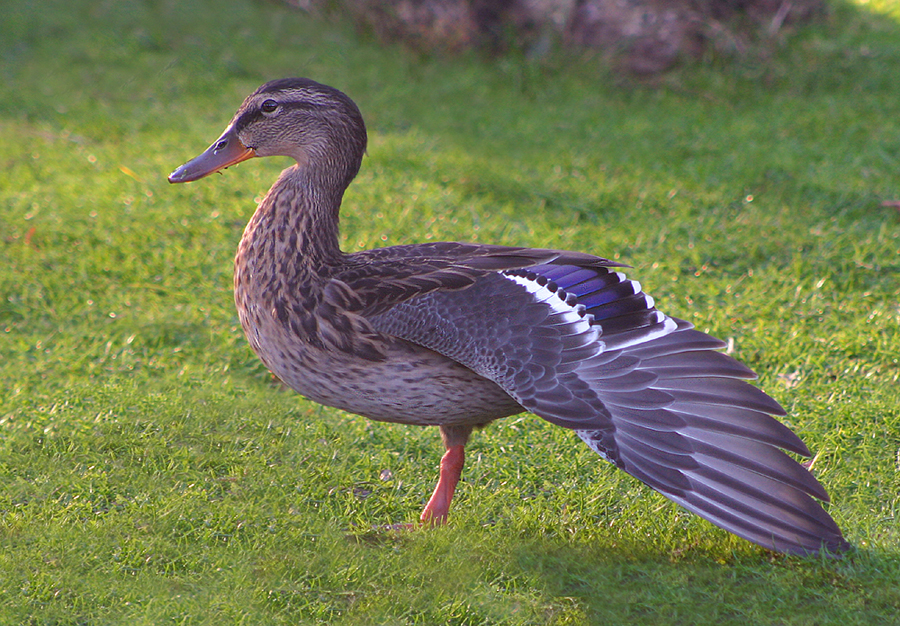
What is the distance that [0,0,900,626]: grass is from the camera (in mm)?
3373

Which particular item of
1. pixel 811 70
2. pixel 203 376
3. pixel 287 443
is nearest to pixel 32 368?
pixel 203 376

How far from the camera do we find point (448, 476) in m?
3.74

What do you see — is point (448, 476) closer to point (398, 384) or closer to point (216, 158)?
point (398, 384)

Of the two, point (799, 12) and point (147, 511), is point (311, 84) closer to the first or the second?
point (147, 511)

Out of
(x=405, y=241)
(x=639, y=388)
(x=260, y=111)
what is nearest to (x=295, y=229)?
(x=260, y=111)

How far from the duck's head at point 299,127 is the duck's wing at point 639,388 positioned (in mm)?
783

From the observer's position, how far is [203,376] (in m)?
4.76

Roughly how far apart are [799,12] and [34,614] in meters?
7.77

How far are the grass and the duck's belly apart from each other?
1.63 ft

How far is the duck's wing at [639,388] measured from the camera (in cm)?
301

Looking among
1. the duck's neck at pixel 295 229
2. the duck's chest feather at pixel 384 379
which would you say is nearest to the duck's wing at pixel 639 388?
the duck's chest feather at pixel 384 379

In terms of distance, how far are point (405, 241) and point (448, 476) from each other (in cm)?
240

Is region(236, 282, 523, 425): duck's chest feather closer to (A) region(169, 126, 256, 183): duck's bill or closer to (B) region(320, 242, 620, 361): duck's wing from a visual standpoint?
(B) region(320, 242, 620, 361): duck's wing

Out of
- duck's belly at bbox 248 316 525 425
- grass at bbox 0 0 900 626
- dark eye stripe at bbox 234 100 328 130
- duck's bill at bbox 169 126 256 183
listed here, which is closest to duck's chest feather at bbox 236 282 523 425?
duck's belly at bbox 248 316 525 425
